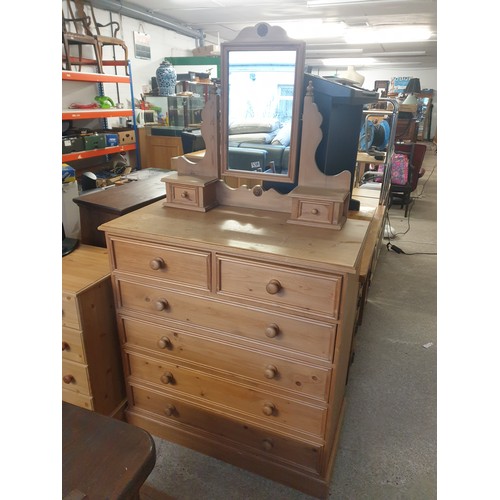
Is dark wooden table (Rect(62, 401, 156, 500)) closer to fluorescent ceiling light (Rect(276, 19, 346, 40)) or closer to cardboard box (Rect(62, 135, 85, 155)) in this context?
cardboard box (Rect(62, 135, 85, 155))

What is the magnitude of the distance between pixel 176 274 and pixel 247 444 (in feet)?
2.67

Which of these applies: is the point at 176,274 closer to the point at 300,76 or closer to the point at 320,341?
the point at 320,341

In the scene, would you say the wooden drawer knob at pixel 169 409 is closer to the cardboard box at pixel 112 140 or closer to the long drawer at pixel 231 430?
the long drawer at pixel 231 430

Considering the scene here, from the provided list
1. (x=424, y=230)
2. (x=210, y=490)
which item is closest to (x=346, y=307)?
(x=210, y=490)

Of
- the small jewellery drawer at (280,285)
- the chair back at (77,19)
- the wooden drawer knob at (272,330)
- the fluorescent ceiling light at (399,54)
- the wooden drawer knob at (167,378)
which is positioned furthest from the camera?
the fluorescent ceiling light at (399,54)

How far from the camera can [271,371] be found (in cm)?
137

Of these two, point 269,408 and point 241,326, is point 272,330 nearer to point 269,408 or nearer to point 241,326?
point 241,326

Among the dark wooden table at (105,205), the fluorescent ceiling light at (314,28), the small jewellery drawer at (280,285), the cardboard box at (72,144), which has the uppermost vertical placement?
the fluorescent ceiling light at (314,28)

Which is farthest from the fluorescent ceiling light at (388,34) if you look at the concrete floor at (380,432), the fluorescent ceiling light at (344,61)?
the concrete floor at (380,432)

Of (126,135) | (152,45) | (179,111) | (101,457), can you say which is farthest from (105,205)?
(152,45)

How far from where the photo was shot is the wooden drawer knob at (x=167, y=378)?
5.29 ft

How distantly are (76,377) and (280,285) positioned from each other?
3.32 ft

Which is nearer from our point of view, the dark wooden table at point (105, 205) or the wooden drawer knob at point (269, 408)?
the wooden drawer knob at point (269, 408)

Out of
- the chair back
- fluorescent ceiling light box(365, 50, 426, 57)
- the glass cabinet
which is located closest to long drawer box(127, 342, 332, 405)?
the chair back
